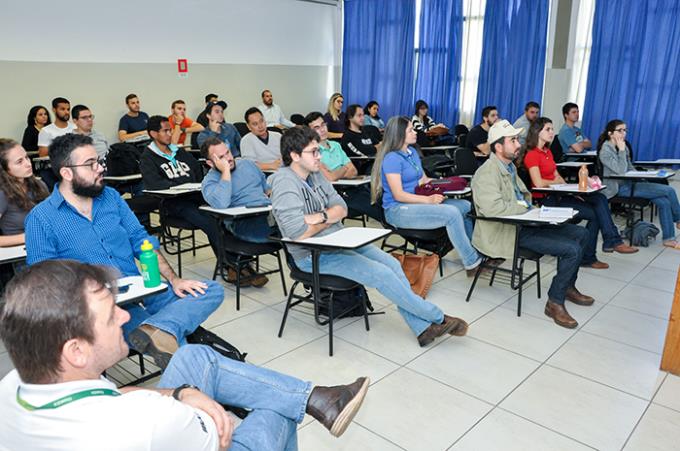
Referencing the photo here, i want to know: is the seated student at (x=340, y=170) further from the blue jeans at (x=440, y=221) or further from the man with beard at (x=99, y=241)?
the man with beard at (x=99, y=241)

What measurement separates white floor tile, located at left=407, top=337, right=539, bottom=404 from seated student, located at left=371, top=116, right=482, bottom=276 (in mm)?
864

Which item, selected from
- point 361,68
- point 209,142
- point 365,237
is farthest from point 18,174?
point 361,68

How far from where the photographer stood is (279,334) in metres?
3.07

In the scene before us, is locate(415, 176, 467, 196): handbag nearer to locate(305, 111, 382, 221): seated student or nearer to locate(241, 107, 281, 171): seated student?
locate(305, 111, 382, 221): seated student

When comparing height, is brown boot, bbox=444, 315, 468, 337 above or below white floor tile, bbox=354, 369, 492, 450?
above

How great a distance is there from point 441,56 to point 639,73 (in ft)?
10.1

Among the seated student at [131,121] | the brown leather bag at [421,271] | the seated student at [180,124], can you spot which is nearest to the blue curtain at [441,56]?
the seated student at [180,124]

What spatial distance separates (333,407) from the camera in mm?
1668

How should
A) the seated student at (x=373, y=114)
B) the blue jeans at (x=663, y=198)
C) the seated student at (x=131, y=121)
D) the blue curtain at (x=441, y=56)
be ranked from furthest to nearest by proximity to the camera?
1. the seated student at (x=373, y=114)
2. the blue curtain at (x=441, y=56)
3. the seated student at (x=131, y=121)
4. the blue jeans at (x=663, y=198)

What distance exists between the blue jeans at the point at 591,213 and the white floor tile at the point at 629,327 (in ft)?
3.01

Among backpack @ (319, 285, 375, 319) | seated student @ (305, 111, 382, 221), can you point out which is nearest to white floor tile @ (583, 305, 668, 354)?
backpack @ (319, 285, 375, 319)

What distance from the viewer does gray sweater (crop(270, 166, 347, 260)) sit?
278cm

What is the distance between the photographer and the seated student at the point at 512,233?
10.6 ft

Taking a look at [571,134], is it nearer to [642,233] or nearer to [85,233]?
[642,233]
